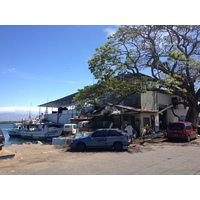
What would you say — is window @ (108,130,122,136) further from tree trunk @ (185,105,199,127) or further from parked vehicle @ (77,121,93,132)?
tree trunk @ (185,105,199,127)

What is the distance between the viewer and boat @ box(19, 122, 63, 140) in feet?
160

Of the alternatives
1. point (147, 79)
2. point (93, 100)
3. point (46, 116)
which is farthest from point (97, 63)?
point (46, 116)

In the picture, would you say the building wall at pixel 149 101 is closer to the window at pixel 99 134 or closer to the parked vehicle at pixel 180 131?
the parked vehicle at pixel 180 131

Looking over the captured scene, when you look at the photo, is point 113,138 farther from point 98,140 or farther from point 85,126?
point 85,126

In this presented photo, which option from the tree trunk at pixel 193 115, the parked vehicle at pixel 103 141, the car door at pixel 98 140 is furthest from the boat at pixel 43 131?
the car door at pixel 98 140

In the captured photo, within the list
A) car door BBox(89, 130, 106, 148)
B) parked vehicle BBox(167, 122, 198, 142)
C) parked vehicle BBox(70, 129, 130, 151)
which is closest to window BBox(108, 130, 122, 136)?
parked vehicle BBox(70, 129, 130, 151)

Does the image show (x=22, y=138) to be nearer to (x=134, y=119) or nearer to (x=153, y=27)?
(x=134, y=119)

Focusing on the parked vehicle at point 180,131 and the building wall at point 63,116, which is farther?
the building wall at point 63,116

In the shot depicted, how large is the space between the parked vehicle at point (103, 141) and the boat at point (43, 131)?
31839mm

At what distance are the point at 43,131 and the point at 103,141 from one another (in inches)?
1373

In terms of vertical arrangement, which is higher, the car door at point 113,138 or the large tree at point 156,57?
the large tree at point 156,57

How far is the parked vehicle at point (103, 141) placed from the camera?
56.2ft

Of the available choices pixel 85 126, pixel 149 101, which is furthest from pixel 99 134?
pixel 149 101

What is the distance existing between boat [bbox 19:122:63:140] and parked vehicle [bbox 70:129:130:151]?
31839 millimetres
